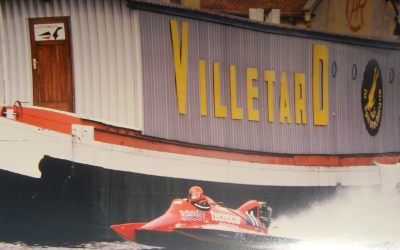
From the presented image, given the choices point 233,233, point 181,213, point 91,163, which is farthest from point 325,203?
point 91,163

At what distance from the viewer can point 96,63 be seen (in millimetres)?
6512

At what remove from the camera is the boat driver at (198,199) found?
677cm

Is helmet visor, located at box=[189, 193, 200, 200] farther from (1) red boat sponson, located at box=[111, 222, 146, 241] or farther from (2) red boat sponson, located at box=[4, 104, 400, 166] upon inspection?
(1) red boat sponson, located at box=[111, 222, 146, 241]

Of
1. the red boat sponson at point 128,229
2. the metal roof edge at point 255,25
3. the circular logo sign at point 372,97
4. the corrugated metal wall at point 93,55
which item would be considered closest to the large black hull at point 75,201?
the red boat sponson at point 128,229

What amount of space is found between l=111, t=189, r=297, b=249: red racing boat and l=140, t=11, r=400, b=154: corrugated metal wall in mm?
1216

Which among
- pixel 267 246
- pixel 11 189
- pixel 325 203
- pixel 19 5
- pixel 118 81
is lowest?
pixel 267 246

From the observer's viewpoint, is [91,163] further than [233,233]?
No

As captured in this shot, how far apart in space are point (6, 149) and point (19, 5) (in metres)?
2.28

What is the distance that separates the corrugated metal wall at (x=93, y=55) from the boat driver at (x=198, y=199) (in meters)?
1.44

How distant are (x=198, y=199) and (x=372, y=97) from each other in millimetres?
4849

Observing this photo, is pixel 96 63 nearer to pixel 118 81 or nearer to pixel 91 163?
pixel 118 81

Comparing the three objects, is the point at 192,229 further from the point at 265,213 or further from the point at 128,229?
the point at 265,213

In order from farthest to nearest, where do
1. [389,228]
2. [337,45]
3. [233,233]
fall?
[337,45], [389,228], [233,233]

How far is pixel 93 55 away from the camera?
6.50 metres
